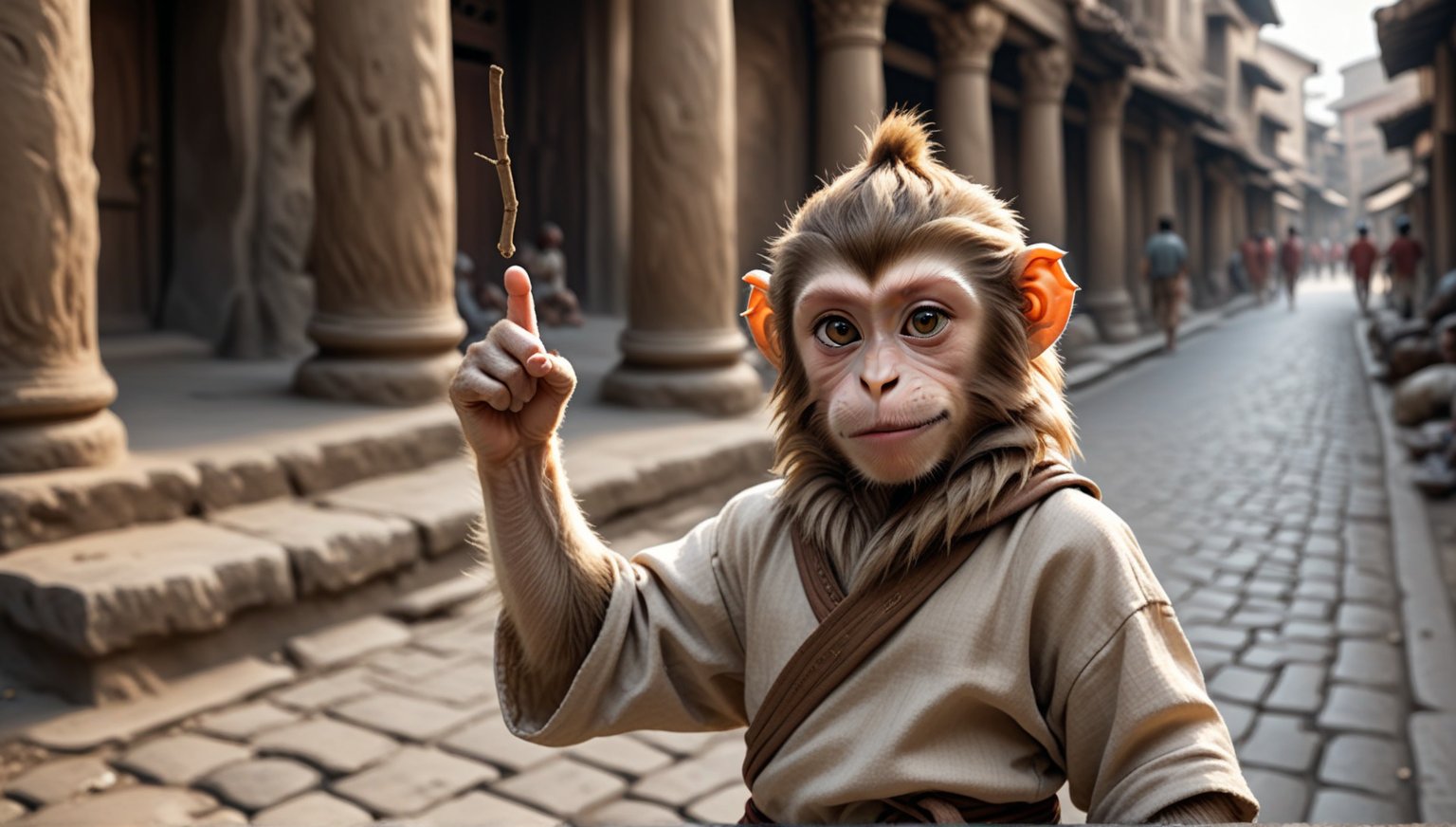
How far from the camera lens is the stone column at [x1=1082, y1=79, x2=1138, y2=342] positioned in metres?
16.8

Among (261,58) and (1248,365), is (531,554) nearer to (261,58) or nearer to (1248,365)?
(261,58)

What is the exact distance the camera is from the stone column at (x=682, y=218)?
23.8ft

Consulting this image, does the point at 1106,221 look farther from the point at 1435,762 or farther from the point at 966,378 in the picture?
the point at 966,378

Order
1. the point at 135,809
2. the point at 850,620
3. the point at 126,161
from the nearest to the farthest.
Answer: the point at 850,620
the point at 135,809
the point at 126,161

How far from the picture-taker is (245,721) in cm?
379

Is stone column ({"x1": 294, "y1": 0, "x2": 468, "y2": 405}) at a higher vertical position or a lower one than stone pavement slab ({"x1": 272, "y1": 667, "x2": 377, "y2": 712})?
higher

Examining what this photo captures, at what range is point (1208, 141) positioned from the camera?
2559cm

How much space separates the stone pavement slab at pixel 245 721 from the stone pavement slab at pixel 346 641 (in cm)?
32


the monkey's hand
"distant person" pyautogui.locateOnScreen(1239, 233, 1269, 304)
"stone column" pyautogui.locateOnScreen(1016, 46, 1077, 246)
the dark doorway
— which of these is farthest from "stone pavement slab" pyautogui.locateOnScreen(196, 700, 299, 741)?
"distant person" pyautogui.locateOnScreen(1239, 233, 1269, 304)

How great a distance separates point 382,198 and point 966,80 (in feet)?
24.7

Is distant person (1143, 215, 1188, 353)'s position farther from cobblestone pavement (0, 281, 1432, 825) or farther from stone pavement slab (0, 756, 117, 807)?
stone pavement slab (0, 756, 117, 807)

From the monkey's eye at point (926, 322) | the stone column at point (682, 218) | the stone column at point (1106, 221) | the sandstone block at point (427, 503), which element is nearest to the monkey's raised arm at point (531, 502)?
the monkey's eye at point (926, 322)

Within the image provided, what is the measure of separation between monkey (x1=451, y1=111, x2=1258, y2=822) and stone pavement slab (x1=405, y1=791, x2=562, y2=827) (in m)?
1.65

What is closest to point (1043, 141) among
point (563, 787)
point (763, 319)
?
point (563, 787)
